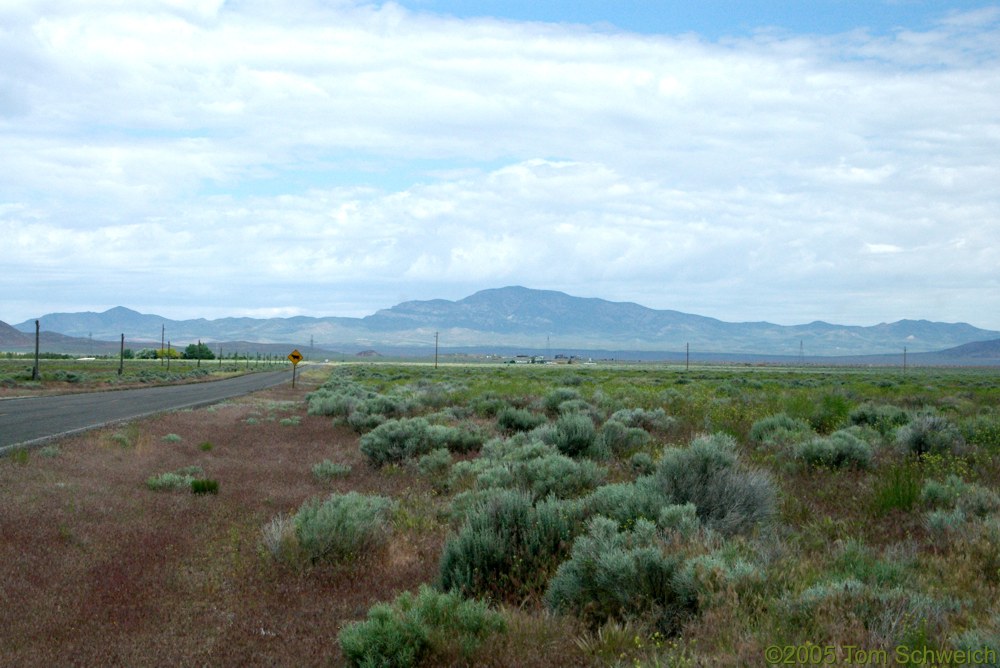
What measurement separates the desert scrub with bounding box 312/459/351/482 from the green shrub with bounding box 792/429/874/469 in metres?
7.25

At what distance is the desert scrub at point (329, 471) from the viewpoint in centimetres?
1341

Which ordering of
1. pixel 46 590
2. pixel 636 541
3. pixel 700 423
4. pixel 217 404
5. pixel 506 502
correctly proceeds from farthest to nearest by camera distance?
pixel 217 404
pixel 700 423
pixel 506 502
pixel 46 590
pixel 636 541

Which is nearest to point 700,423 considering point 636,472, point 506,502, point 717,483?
point 636,472

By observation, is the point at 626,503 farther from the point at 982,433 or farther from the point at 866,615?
the point at 982,433

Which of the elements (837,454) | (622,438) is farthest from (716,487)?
(622,438)

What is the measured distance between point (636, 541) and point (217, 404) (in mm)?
28594

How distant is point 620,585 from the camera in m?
6.05

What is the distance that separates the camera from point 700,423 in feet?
56.8

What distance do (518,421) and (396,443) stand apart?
3.75 meters

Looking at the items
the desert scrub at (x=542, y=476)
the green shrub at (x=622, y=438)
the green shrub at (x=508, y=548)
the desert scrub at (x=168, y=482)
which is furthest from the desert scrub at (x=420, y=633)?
the green shrub at (x=622, y=438)

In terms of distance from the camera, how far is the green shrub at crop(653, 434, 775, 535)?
8.15 meters

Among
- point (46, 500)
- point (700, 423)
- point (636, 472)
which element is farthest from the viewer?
point (700, 423)

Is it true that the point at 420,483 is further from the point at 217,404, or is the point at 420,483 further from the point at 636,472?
the point at 217,404

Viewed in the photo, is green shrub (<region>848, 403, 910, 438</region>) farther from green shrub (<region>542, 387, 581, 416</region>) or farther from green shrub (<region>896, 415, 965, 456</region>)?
green shrub (<region>542, 387, 581, 416</region>)
